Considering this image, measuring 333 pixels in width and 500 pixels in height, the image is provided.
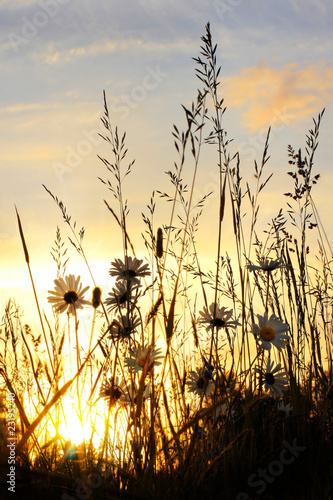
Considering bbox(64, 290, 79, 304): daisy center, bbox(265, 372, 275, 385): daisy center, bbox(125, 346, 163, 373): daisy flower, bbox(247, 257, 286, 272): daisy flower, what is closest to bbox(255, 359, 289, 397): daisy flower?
bbox(265, 372, 275, 385): daisy center

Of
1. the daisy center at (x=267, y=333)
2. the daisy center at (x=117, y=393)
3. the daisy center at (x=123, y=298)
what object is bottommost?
the daisy center at (x=117, y=393)

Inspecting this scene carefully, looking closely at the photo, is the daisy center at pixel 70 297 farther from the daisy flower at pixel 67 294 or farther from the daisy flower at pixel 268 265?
the daisy flower at pixel 268 265

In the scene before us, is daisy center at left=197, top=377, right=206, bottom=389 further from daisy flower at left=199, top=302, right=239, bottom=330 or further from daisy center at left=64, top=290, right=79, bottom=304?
daisy center at left=64, top=290, right=79, bottom=304

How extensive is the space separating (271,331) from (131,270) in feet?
2.20

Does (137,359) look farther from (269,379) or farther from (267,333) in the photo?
(269,379)

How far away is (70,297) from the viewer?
2164 millimetres

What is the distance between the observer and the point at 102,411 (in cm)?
212

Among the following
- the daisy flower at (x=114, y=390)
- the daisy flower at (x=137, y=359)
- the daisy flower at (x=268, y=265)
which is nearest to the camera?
the daisy flower at (x=137, y=359)

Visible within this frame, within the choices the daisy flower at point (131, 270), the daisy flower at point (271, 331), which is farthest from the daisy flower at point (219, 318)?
the daisy flower at point (131, 270)

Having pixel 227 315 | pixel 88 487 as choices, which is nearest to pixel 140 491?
pixel 88 487

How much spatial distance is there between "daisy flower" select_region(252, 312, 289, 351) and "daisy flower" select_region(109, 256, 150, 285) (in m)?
0.54

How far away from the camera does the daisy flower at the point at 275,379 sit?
7.68 feet

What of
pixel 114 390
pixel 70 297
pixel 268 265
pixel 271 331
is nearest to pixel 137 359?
pixel 114 390

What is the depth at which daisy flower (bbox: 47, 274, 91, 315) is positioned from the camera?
2166 mm
